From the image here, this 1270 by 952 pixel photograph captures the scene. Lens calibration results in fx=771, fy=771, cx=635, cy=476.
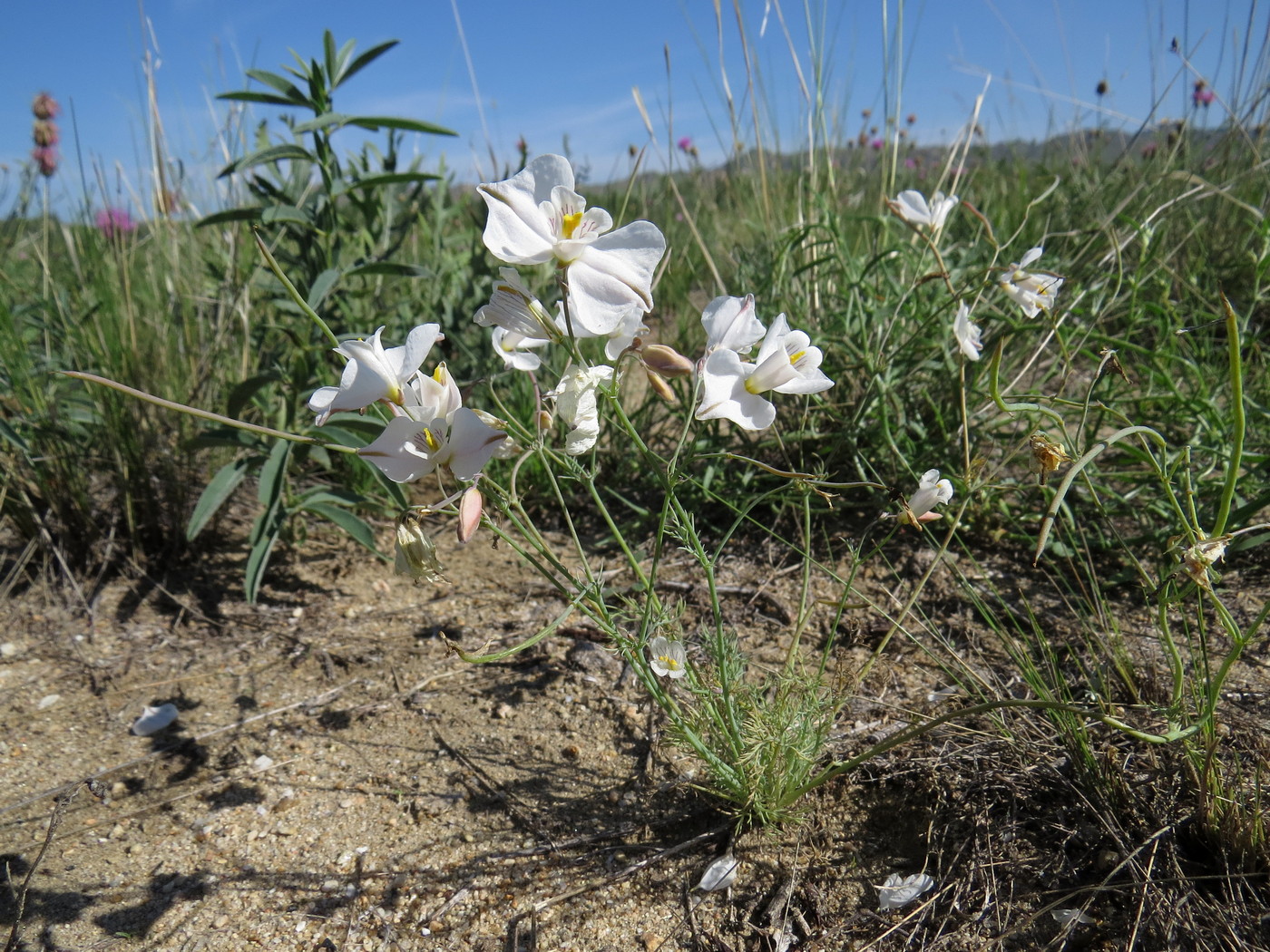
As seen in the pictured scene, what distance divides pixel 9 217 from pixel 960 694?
14.6ft

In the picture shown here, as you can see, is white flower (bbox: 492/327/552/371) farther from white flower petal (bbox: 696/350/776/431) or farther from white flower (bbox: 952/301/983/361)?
white flower (bbox: 952/301/983/361)

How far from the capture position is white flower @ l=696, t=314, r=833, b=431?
2.82 feet

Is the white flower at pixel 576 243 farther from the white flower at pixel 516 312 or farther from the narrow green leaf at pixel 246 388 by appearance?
the narrow green leaf at pixel 246 388

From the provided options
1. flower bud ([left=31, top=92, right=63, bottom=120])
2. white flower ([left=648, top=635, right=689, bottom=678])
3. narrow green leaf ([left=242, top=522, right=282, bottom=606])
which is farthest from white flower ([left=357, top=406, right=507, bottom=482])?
flower bud ([left=31, top=92, right=63, bottom=120])

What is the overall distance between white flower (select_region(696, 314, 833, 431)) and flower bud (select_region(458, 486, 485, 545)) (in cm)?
26

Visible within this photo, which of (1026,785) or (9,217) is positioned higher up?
(9,217)

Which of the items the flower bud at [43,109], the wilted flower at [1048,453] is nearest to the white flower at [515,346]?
the wilted flower at [1048,453]

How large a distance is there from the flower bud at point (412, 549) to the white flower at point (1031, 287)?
40.9 inches

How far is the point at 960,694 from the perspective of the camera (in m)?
Answer: 1.36

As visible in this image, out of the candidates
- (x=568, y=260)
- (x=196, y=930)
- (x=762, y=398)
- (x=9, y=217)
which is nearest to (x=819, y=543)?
(x=762, y=398)

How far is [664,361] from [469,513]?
11.4 inches

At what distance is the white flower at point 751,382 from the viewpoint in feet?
2.82

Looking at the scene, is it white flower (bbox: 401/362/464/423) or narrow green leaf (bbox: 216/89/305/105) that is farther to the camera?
narrow green leaf (bbox: 216/89/305/105)

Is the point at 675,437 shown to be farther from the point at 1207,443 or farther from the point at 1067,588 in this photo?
the point at 1207,443
